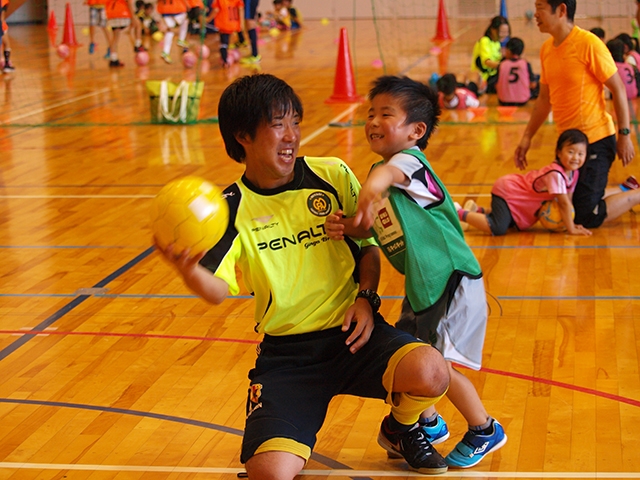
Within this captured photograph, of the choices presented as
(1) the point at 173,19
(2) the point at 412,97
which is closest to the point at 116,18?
(1) the point at 173,19

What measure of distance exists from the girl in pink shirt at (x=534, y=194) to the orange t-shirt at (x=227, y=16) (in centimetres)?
907

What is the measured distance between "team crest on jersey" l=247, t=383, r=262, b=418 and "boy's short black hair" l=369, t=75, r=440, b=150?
0.84 metres

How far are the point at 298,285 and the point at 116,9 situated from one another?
12551 millimetres

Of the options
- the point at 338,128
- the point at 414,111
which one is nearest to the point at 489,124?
the point at 338,128

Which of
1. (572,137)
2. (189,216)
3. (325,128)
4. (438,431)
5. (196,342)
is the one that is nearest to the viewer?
(189,216)

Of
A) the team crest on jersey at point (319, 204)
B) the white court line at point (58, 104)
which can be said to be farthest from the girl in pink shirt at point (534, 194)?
the white court line at point (58, 104)

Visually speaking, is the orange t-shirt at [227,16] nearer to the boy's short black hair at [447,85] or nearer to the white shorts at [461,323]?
the boy's short black hair at [447,85]

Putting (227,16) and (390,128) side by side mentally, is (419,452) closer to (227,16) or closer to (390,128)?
(390,128)

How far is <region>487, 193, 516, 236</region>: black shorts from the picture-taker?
539 centimetres

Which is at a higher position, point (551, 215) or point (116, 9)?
point (116, 9)

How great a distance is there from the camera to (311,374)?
2539 millimetres

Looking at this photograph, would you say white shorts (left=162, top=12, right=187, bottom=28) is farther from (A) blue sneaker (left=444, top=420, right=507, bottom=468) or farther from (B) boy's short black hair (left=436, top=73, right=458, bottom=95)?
(A) blue sneaker (left=444, top=420, right=507, bottom=468)

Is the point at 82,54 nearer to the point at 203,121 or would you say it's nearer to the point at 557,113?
the point at 203,121

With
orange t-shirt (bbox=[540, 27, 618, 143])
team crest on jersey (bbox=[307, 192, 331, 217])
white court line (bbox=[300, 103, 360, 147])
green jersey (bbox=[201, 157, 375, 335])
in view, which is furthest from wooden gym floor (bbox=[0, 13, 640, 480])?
team crest on jersey (bbox=[307, 192, 331, 217])
